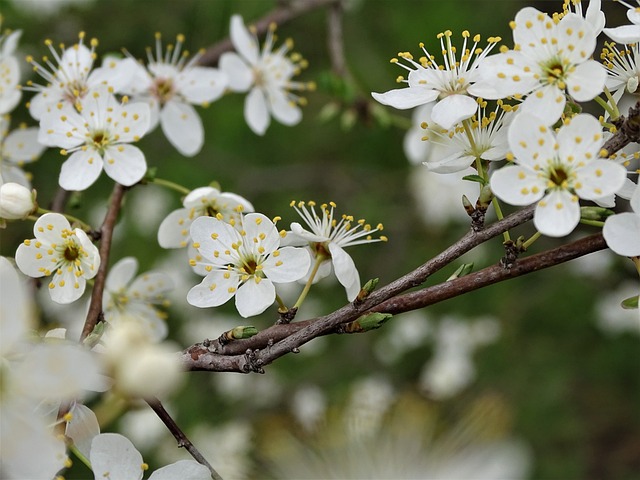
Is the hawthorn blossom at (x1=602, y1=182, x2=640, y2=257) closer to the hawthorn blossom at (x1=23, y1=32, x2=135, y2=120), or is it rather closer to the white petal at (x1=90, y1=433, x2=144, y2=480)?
the white petal at (x1=90, y1=433, x2=144, y2=480)

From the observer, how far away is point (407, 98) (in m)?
1.15

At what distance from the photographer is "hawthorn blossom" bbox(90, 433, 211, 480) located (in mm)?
1071

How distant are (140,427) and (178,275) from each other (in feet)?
2.08

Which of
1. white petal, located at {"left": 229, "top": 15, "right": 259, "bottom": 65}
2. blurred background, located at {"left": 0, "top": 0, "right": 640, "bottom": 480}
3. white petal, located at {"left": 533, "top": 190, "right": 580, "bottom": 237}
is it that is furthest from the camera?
blurred background, located at {"left": 0, "top": 0, "right": 640, "bottom": 480}

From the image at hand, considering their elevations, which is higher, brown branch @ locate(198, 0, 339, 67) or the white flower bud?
the white flower bud

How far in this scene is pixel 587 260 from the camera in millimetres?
3266

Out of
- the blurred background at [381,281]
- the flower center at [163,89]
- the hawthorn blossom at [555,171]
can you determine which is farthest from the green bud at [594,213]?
the blurred background at [381,281]

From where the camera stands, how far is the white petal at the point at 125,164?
1.34 m

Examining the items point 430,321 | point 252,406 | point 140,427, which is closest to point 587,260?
point 430,321

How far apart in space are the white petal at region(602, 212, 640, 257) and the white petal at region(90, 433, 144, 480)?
720 mm

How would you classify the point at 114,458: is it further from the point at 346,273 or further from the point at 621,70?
the point at 621,70

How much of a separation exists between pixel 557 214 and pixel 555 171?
71mm

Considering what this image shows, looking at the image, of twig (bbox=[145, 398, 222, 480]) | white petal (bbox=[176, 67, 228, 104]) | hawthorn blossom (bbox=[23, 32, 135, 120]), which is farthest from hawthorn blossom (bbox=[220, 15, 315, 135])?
twig (bbox=[145, 398, 222, 480])

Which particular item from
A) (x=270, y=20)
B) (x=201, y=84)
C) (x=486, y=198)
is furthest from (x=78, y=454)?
(x=270, y=20)
